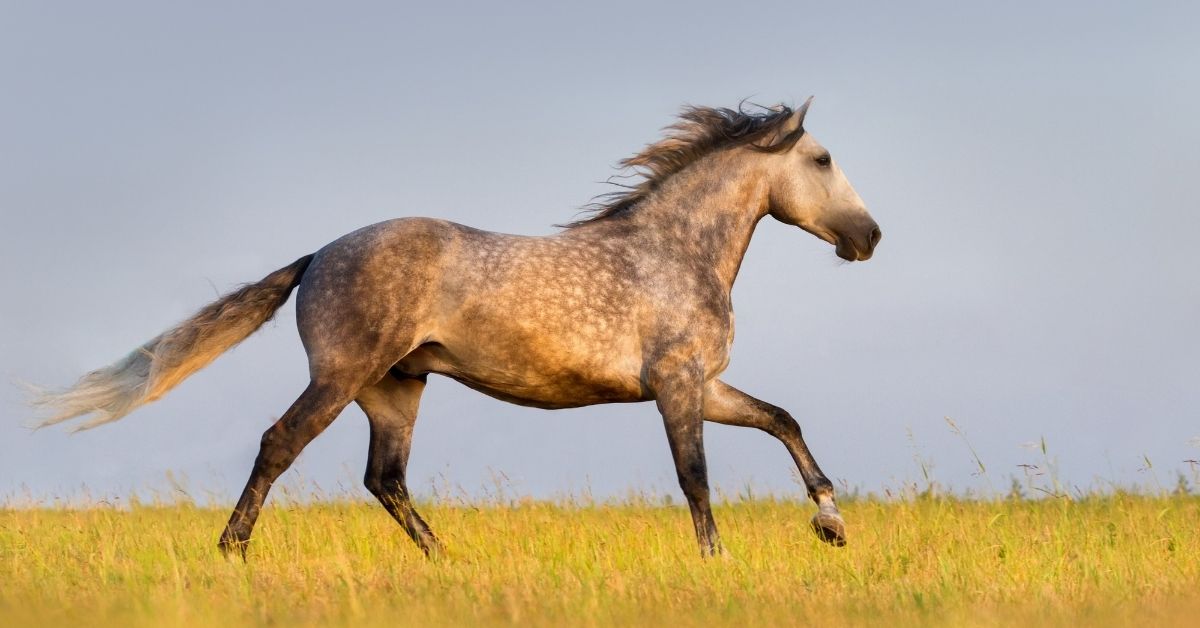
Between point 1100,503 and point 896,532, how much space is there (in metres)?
3.60

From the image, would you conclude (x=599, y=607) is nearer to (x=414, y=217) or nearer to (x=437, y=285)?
(x=437, y=285)

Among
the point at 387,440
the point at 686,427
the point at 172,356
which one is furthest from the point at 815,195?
the point at 172,356

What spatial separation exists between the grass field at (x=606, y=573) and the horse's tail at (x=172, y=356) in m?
0.99

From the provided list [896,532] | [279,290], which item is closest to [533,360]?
[279,290]

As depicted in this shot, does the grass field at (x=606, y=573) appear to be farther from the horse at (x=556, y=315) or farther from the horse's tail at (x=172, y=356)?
the horse's tail at (x=172, y=356)

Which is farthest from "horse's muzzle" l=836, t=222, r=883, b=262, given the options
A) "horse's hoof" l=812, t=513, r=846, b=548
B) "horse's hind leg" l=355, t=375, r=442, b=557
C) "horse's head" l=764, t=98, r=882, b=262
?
"horse's hind leg" l=355, t=375, r=442, b=557

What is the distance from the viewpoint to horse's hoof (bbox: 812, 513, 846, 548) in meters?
8.47

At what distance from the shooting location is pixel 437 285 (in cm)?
805

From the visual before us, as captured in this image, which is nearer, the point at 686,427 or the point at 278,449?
the point at 278,449

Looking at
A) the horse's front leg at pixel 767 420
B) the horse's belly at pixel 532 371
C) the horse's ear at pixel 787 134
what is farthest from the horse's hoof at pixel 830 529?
the horse's ear at pixel 787 134

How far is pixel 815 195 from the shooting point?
365 inches

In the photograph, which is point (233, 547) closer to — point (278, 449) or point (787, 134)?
point (278, 449)

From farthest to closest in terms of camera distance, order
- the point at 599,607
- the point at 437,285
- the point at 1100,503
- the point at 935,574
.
A: the point at 1100,503 < the point at 437,285 < the point at 935,574 < the point at 599,607

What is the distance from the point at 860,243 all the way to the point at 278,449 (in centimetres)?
434
